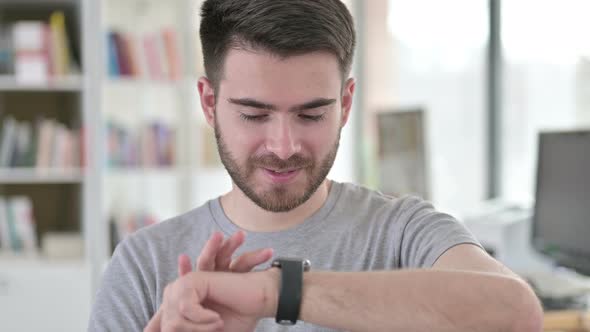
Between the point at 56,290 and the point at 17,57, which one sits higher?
the point at 17,57

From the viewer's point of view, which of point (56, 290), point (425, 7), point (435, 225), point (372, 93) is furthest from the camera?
point (372, 93)

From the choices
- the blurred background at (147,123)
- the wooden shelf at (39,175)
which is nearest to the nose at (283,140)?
the blurred background at (147,123)

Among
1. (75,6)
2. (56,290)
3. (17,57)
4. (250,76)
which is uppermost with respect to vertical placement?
(75,6)

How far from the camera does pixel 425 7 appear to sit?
4809 mm

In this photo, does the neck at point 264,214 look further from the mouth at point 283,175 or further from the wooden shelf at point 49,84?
the wooden shelf at point 49,84

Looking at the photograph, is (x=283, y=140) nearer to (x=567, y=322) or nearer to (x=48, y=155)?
(x=567, y=322)

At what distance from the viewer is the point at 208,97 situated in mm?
1588

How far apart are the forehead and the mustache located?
0.11 m

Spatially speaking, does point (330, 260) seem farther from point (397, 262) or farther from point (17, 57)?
point (17, 57)

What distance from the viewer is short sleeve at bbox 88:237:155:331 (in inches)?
56.8


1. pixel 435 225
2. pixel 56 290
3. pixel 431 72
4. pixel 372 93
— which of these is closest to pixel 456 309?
pixel 435 225

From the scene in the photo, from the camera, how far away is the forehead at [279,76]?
1400 millimetres

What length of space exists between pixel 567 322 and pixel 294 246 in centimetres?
Result: 123

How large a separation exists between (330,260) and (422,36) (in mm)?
3603
